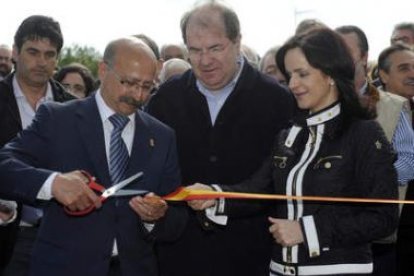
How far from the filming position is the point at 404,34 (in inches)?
342

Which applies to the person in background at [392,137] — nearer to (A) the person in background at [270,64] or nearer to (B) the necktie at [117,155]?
(A) the person in background at [270,64]

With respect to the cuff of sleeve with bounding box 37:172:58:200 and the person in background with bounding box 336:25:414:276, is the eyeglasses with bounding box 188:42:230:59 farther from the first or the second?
the cuff of sleeve with bounding box 37:172:58:200

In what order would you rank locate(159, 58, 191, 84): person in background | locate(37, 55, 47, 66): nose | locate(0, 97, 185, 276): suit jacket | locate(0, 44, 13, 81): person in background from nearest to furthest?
locate(0, 97, 185, 276): suit jacket
locate(37, 55, 47, 66): nose
locate(159, 58, 191, 84): person in background
locate(0, 44, 13, 81): person in background

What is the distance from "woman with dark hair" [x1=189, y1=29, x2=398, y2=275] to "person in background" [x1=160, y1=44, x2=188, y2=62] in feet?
16.0

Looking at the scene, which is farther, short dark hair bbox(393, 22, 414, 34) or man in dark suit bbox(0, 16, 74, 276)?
short dark hair bbox(393, 22, 414, 34)

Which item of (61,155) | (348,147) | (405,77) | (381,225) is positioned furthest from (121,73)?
(405,77)

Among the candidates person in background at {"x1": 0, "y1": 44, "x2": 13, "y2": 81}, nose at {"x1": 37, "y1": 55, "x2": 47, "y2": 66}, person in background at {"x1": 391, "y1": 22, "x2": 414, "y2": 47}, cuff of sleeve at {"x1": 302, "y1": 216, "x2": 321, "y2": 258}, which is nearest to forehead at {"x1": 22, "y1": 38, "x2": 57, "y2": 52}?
nose at {"x1": 37, "y1": 55, "x2": 47, "y2": 66}

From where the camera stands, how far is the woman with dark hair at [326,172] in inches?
153

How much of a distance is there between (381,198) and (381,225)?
139 mm

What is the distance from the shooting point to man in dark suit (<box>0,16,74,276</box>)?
17.4 feet

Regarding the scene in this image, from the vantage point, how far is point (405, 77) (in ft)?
22.5

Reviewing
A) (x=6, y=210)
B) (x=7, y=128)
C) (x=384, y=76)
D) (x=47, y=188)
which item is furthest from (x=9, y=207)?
(x=384, y=76)

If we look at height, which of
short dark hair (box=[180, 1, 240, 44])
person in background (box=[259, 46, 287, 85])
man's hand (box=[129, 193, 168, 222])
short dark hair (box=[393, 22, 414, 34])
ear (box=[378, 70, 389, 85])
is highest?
short dark hair (box=[180, 1, 240, 44])

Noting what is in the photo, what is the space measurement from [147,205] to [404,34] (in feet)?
18.4
